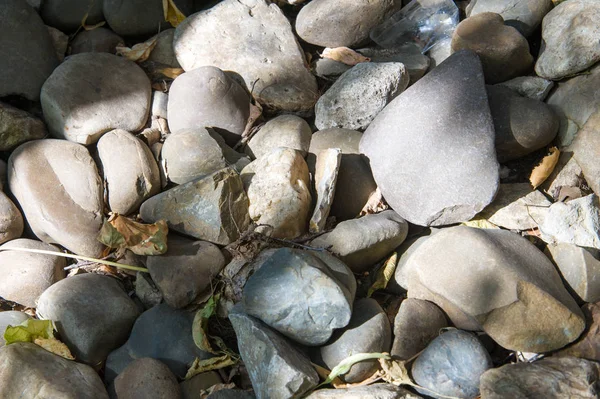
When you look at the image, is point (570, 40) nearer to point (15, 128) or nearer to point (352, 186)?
point (352, 186)

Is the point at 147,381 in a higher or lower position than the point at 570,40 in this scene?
lower

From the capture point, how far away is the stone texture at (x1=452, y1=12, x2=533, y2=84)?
298cm

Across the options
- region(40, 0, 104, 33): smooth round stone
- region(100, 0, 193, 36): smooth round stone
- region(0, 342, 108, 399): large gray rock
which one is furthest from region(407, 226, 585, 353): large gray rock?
region(40, 0, 104, 33): smooth round stone

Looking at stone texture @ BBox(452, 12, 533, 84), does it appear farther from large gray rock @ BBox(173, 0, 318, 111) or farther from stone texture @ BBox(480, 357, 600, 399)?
stone texture @ BBox(480, 357, 600, 399)

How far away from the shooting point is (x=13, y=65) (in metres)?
3.10

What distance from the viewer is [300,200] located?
2.68 meters

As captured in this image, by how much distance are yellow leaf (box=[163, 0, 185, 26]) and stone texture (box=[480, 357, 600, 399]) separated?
2.52 metres

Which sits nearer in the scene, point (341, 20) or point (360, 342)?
point (360, 342)

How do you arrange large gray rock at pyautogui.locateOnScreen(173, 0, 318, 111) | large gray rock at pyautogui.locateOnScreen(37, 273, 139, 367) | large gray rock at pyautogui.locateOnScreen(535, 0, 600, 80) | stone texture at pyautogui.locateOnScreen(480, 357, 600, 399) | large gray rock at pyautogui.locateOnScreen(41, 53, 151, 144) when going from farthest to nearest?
large gray rock at pyautogui.locateOnScreen(173, 0, 318, 111)
large gray rock at pyautogui.locateOnScreen(41, 53, 151, 144)
large gray rock at pyautogui.locateOnScreen(535, 0, 600, 80)
large gray rock at pyautogui.locateOnScreen(37, 273, 139, 367)
stone texture at pyautogui.locateOnScreen(480, 357, 600, 399)

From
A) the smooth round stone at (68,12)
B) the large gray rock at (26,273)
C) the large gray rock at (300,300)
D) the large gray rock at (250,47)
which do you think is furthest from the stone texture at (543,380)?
the smooth round stone at (68,12)

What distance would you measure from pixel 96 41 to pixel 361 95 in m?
1.53

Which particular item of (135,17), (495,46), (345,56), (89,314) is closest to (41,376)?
(89,314)

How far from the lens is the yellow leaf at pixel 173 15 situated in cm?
349

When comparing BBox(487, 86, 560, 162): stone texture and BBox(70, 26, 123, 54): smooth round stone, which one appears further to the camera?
BBox(70, 26, 123, 54): smooth round stone
